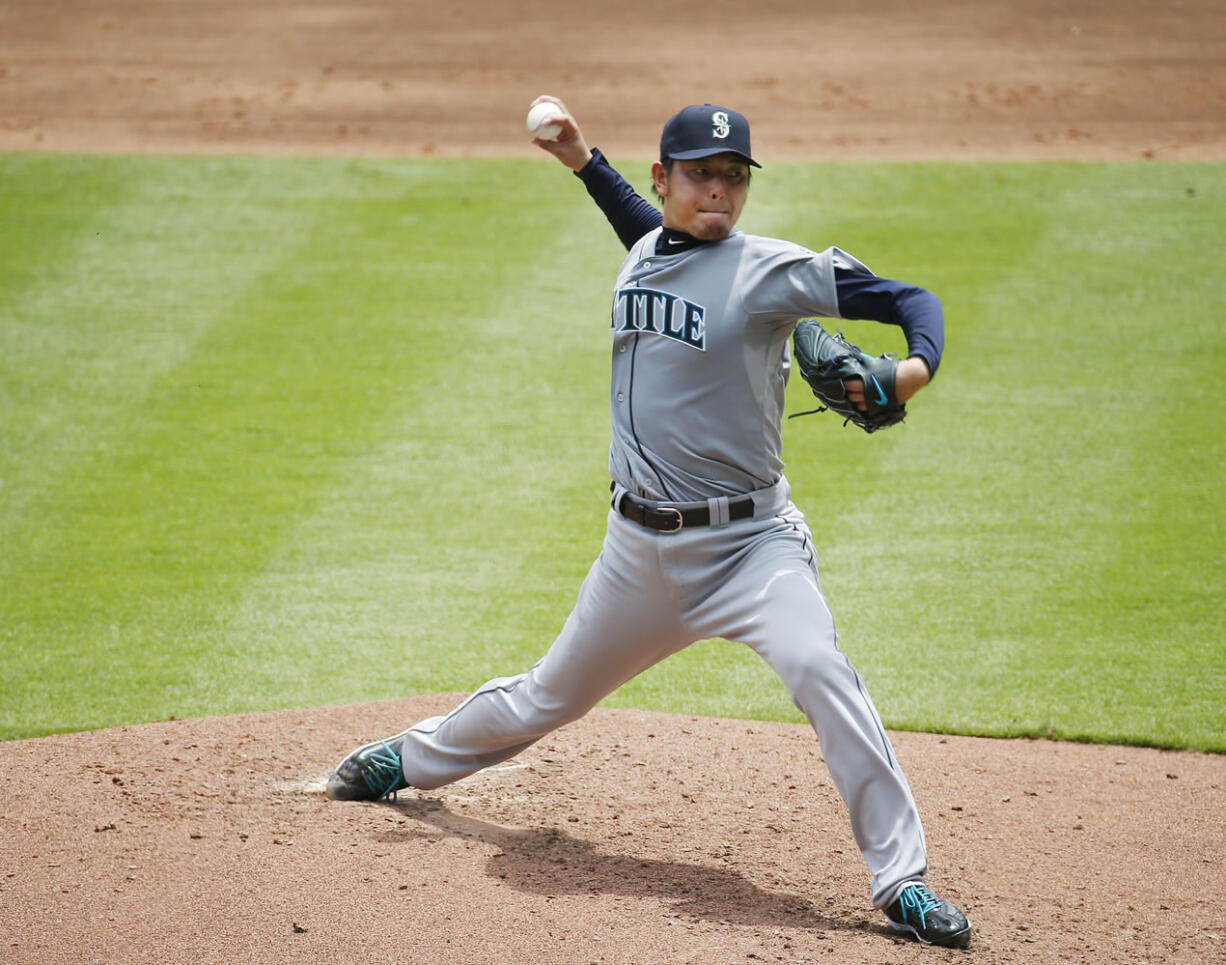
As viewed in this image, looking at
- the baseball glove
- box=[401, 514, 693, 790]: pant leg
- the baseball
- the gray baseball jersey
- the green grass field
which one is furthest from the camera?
the green grass field

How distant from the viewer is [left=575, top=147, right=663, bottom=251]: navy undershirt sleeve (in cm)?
402

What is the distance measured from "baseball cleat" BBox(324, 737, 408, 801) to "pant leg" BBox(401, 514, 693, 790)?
6 cm

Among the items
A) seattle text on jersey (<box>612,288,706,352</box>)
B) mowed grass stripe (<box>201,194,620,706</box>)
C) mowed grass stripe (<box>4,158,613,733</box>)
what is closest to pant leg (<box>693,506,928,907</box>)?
seattle text on jersey (<box>612,288,706,352</box>)

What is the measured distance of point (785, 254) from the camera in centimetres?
341

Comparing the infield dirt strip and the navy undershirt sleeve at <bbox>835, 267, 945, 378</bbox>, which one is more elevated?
the navy undershirt sleeve at <bbox>835, 267, 945, 378</bbox>

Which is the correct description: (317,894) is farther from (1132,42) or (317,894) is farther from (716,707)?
(1132,42)

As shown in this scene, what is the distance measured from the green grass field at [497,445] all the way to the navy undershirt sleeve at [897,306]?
2133mm

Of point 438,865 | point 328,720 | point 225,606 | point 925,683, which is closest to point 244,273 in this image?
point 225,606

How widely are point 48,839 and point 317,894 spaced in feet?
2.77

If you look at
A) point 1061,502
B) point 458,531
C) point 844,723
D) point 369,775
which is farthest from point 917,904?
point 1061,502

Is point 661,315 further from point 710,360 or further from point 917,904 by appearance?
point 917,904

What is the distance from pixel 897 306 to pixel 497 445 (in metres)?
4.29

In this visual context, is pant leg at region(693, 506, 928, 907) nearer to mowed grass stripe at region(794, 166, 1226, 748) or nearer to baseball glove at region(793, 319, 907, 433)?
baseball glove at region(793, 319, 907, 433)

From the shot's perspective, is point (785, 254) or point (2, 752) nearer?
point (785, 254)
